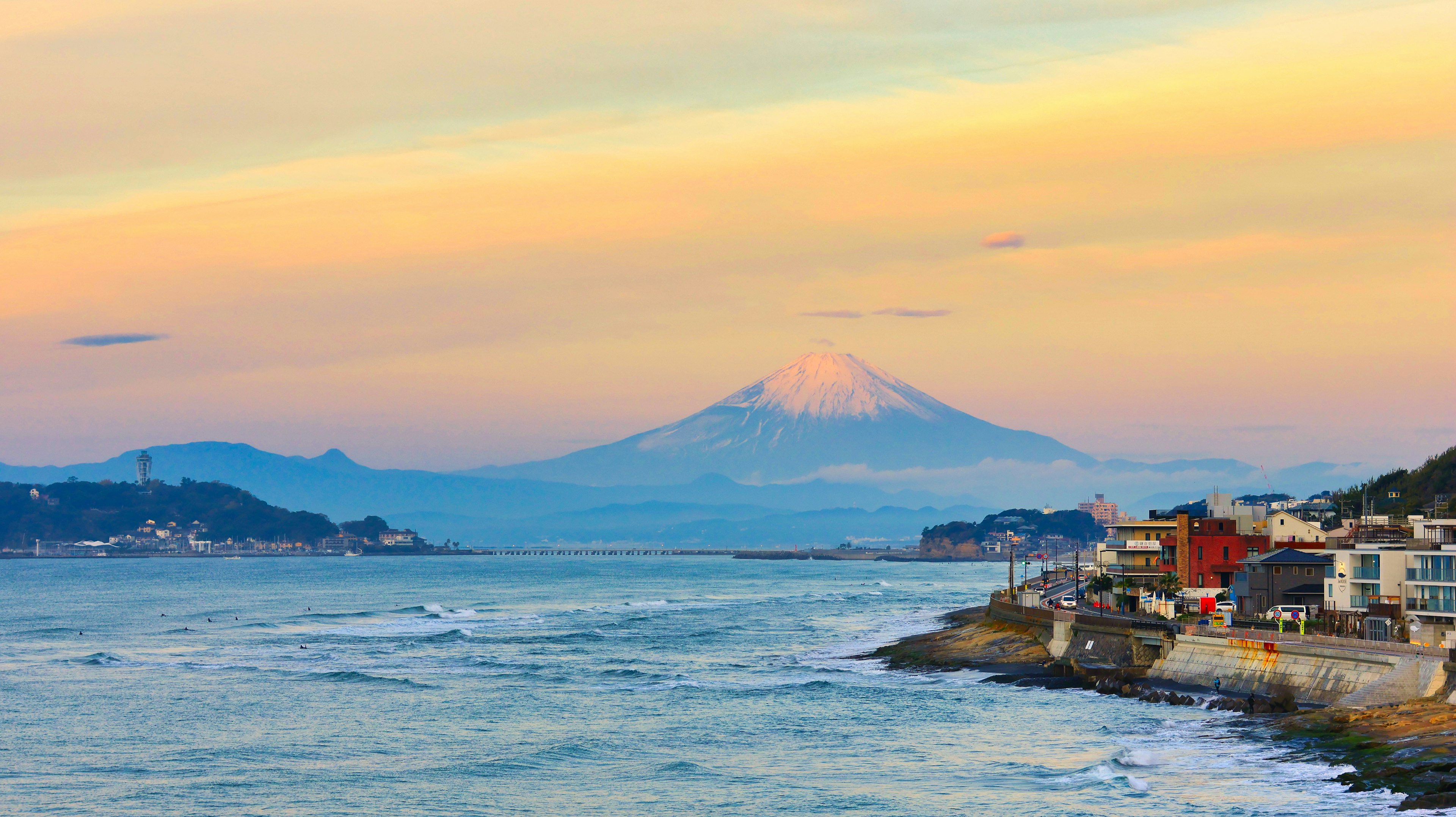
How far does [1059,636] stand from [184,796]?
4594 centimetres

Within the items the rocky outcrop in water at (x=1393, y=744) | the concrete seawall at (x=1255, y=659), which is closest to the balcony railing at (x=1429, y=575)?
the concrete seawall at (x=1255, y=659)

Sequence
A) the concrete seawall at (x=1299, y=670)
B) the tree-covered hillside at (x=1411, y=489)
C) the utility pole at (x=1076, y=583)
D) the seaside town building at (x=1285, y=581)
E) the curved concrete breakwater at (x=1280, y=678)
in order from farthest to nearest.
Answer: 1. the tree-covered hillside at (x=1411, y=489)
2. the utility pole at (x=1076, y=583)
3. the seaside town building at (x=1285, y=581)
4. the concrete seawall at (x=1299, y=670)
5. the curved concrete breakwater at (x=1280, y=678)

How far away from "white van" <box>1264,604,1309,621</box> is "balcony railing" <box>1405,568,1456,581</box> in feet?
15.8

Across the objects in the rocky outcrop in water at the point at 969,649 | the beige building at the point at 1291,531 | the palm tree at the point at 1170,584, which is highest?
the beige building at the point at 1291,531

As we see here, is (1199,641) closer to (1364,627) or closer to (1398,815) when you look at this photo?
(1364,627)

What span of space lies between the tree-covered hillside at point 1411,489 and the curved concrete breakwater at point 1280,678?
61.0 m

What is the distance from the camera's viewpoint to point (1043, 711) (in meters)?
55.8

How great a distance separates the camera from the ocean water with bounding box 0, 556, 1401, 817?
134ft

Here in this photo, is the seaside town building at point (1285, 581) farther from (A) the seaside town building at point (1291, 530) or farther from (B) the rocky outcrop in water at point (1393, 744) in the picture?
(B) the rocky outcrop in water at point (1393, 744)

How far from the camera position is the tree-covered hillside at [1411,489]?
12950 cm

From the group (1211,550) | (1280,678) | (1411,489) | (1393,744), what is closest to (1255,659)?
(1280,678)

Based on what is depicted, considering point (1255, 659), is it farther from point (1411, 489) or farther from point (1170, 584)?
point (1411, 489)

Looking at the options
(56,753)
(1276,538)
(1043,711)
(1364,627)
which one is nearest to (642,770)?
(1043,711)

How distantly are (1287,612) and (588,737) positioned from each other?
111 ft
